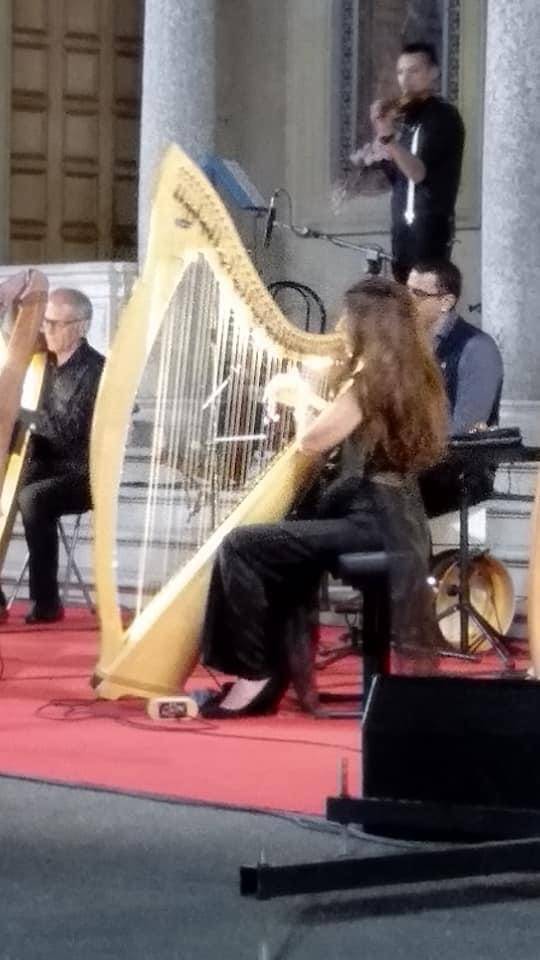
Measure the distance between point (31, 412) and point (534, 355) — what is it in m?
2.62

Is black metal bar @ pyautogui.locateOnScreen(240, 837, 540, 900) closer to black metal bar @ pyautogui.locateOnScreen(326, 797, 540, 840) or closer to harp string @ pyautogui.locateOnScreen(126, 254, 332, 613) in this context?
black metal bar @ pyautogui.locateOnScreen(326, 797, 540, 840)

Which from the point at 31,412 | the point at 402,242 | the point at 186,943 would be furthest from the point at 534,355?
the point at 186,943

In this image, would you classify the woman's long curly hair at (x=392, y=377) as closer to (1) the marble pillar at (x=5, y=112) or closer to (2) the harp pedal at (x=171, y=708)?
(2) the harp pedal at (x=171, y=708)

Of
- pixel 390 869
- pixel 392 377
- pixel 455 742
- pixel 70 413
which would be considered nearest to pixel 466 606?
pixel 392 377

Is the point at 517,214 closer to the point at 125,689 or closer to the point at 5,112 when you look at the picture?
the point at 125,689

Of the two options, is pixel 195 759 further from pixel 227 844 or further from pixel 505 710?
pixel 505 710

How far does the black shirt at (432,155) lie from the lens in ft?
29.3

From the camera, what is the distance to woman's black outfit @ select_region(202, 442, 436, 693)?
6.14 meters

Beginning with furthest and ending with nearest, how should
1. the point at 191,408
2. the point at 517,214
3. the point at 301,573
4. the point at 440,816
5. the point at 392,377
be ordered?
the point at 517,214 < the point at 191,408 < the point at 301,573 < the point at 392,377 < the point at 440,816

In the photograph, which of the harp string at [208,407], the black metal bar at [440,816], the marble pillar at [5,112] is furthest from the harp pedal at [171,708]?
the marble pillar at [5,112]

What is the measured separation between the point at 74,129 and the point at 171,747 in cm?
791

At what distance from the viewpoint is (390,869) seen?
3885 millimetres

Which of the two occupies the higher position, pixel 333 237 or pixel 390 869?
pixel 333 237

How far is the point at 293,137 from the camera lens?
1248 cm
